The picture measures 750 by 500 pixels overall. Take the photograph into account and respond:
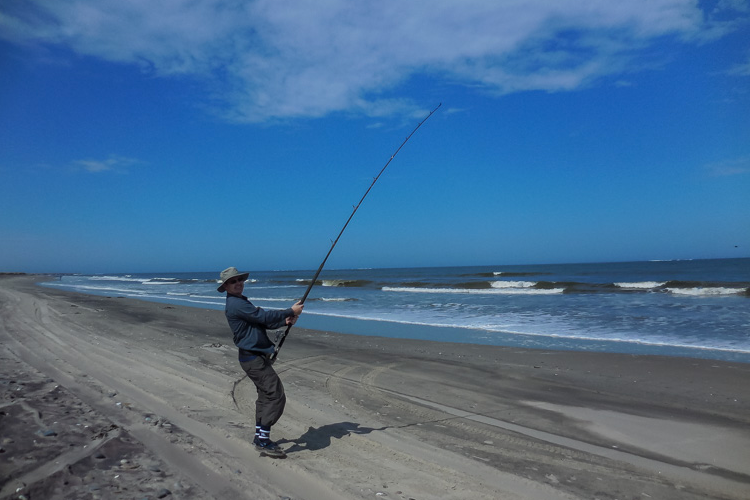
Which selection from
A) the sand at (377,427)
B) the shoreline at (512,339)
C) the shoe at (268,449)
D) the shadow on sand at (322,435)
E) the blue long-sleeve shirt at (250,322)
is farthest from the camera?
the shoreline at (512,339)

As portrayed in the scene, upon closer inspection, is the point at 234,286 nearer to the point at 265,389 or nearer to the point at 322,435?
the point at 265,389

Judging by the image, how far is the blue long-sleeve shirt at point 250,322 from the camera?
13.2ft

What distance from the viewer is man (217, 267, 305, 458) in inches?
159

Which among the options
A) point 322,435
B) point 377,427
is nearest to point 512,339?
point 377,427

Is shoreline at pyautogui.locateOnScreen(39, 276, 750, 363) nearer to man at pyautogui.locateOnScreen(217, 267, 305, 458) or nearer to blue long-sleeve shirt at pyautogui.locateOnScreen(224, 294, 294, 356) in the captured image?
man at pyautogui.locateOnScreen(217, 267, 305, 458)

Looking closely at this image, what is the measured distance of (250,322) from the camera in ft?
13.4

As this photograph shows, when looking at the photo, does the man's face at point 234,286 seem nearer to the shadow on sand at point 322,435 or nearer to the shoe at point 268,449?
the shoe at point 268,449

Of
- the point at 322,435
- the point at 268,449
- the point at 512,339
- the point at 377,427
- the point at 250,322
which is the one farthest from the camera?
the point at 512,339

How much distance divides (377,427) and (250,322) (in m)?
2.04

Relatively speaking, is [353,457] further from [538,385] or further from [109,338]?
[109,338]

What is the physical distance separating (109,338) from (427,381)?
7.54 metres

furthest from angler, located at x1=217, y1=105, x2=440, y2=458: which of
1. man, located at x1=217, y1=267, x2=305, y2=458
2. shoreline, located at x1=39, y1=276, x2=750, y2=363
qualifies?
shoreline, located at x1=39, y1=276, x2=750, y2=363

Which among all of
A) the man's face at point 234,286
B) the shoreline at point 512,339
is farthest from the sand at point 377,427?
the man's face at point 234,286

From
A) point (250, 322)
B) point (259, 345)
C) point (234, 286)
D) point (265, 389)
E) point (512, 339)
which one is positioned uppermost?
point (234, 286)
